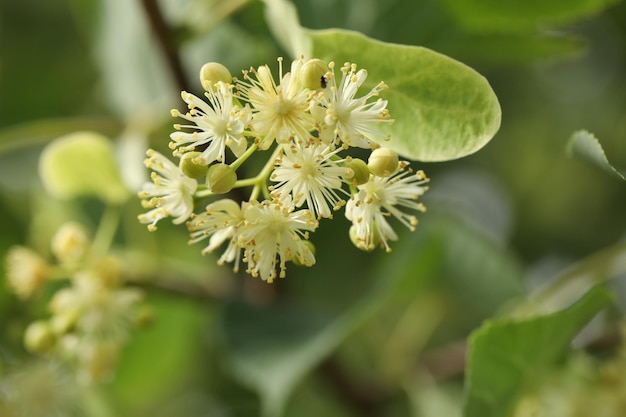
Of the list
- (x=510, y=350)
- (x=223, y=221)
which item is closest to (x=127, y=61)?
(x=223, y=221)

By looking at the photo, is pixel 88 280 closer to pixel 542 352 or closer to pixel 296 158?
pixel 296 158

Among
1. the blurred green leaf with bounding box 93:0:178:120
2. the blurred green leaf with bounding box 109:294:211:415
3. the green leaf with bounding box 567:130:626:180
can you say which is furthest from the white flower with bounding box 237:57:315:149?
the blurred green leaf with bounding box 109:294:211:415

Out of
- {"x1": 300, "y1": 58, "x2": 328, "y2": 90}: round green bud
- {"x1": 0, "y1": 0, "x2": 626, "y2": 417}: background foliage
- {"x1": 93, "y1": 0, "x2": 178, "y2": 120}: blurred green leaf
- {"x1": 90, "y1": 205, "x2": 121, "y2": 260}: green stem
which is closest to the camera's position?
{"x1": 300, "y1": 58, "x2": 328, "y2": 90}: round green bud

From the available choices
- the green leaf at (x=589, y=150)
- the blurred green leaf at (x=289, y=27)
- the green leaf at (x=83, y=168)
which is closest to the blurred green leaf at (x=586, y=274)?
the green leaf at (x=589, y=150)

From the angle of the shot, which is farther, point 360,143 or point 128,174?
point 128,174

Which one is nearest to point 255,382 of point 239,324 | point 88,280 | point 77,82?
point 239,324

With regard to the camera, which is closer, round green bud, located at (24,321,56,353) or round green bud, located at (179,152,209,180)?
round green bud, located at (179,152,209,180)

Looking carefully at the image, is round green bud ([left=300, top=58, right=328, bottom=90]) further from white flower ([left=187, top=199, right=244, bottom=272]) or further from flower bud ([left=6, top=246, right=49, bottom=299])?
flower bud ([left=6, top=246, right=49, bottom=299])
